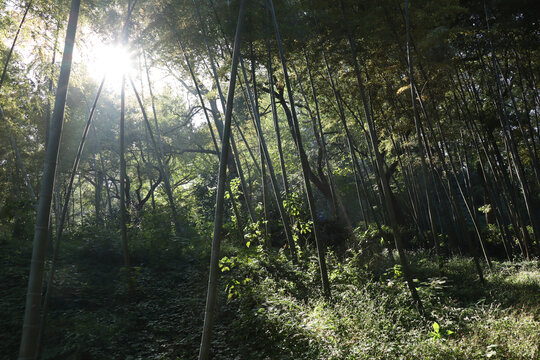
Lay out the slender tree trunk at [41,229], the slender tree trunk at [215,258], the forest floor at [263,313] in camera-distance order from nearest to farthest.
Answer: the slender tree trunk at [41,229], the slender tree trunk at [215,258], the forest floor at [263,313]

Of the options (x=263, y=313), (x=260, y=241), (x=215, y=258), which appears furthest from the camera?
(x=260, y=241)

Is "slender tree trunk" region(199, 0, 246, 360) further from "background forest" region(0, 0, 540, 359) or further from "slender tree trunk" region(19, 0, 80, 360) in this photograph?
"slender tree trunk" region(19, 0, 80, 360)

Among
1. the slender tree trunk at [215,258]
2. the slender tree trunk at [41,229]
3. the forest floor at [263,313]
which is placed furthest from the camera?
the forest floor at [263,313]

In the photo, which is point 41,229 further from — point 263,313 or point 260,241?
point 260,241

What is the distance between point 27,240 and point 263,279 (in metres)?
4.35

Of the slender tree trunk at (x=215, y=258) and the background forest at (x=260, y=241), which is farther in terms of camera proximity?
the background forest at (x=260, y=241)

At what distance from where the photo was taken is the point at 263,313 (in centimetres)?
348

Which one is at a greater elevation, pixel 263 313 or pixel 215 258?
pixel 215 258

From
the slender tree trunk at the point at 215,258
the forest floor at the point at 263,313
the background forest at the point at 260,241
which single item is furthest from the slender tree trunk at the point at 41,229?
the forest floor at the point at 263,313

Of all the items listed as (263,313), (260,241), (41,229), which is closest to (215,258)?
(41,229)

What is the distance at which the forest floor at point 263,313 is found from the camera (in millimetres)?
2836

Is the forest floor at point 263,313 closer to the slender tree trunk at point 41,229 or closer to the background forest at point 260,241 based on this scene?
the background forest at point 260,241

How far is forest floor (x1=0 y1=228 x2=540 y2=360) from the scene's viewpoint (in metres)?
2.84

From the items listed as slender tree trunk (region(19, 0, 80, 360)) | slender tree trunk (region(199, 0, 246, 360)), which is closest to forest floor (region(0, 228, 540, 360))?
slender tree trunk (region(199, 0, 246, 360))
